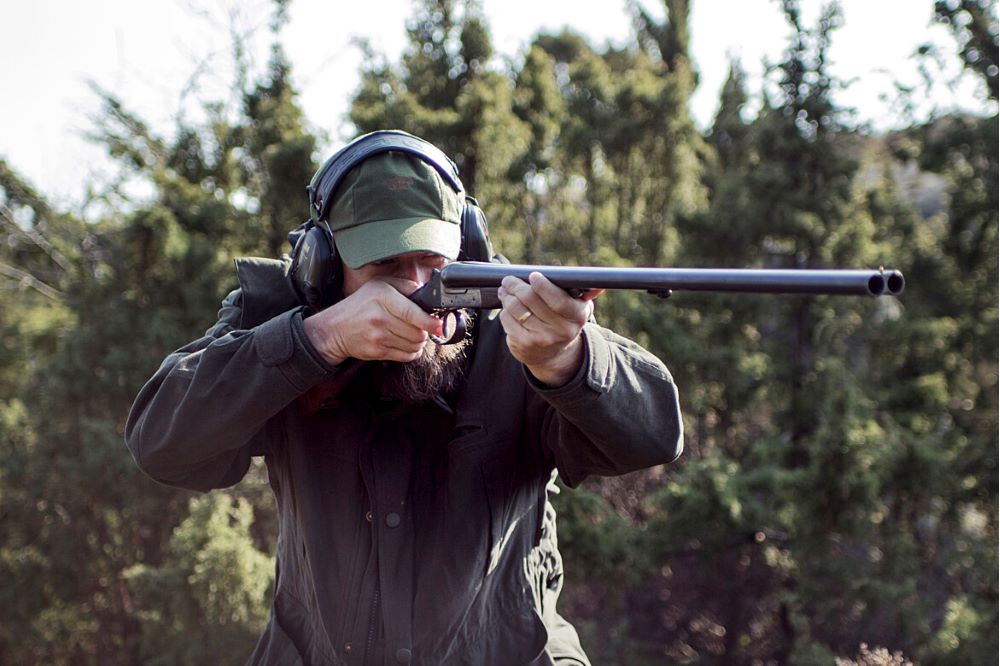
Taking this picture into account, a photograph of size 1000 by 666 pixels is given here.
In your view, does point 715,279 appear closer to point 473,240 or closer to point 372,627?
point 473,240

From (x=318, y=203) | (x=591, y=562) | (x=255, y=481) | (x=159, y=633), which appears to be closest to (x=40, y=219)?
(x=255, y=481)

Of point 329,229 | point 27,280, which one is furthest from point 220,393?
point 27,280

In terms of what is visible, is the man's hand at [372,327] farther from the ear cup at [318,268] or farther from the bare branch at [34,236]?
the bare branch at [34,236]

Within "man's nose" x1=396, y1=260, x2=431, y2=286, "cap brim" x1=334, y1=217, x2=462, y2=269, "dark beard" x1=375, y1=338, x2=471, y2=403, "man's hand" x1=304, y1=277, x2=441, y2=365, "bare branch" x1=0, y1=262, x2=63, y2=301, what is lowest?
"dark beard" x1=375, y1=338, x2=471, y2=403

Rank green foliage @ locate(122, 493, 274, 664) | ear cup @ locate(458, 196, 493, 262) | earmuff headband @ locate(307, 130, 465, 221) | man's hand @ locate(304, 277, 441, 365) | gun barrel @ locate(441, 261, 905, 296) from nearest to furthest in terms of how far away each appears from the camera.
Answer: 1. gun barrel @ locate(441, 261, 905, 296)
2. man's hand @ locate(304, 277, 441, 365)
3. earmuff headband @ locate(307, 130, 465, 221)
4. ear cup @ locate(458, 196, 493, 262)
5. green foliage @ locate(122, 493, 274, 664)

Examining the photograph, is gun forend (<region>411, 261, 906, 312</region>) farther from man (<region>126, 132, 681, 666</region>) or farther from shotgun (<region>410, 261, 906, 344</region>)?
man (<region>126, 132, 681, 666</region>)

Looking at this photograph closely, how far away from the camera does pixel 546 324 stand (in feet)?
6.84

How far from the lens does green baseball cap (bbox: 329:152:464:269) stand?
2.44 metres

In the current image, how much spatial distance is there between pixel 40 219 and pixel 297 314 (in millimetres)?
16544

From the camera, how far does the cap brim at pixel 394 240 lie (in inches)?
95.3

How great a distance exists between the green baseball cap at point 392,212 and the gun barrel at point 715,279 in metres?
0.24

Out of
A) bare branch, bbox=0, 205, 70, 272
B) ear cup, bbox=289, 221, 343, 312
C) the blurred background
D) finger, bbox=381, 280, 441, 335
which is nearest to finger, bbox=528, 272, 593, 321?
finger, bbox=381, 280, 441, 335

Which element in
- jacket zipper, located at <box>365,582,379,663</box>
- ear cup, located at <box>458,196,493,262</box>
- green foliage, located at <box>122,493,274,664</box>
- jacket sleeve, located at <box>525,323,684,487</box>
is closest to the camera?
jacket sleeve, located at <box>525,323,684,487</box>

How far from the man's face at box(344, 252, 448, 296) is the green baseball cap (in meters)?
0.04
